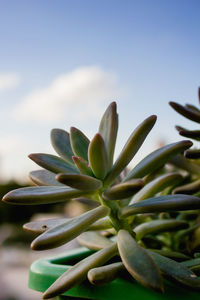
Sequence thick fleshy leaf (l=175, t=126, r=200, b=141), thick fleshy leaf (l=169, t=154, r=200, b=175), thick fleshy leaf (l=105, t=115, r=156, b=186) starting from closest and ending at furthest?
1. thick fleshy leaf (l=105, t=115, r=156, b=186)
2. thick fleshy leaf (l=175, t=126, r=200, b=141)
3. thick fleshy leaf (l=169, t=154, r=200, b=175)

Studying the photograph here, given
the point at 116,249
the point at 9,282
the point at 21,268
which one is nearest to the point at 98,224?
the point at 116,249

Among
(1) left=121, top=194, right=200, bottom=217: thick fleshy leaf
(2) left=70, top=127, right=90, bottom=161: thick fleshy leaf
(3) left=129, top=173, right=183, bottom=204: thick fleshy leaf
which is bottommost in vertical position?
(1) left=121, top=194, right=200, bottom=217: thick fleshy leaf

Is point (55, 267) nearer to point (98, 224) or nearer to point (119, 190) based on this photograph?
point (98, 224)

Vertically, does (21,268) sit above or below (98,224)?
below

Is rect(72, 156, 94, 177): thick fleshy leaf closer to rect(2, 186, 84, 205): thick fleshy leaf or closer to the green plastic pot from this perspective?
rect(2, 186, 84, 205): thick fleshy leaf

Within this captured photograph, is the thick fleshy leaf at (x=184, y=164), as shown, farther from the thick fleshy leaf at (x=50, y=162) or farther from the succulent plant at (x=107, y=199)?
the thick fleshy leaf at (x=50, y=162)

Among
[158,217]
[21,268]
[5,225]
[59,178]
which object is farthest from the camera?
[5,225]

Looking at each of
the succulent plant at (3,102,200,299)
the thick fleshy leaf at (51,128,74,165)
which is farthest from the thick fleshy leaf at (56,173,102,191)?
the thick fleshy leaf at (51,128,74,165)

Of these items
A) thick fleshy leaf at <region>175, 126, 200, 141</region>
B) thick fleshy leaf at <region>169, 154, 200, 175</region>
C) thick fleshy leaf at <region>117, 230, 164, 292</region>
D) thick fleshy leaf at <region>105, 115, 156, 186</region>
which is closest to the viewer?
thick fleshy leaf at <region>117, 230, 164, 292</region>
